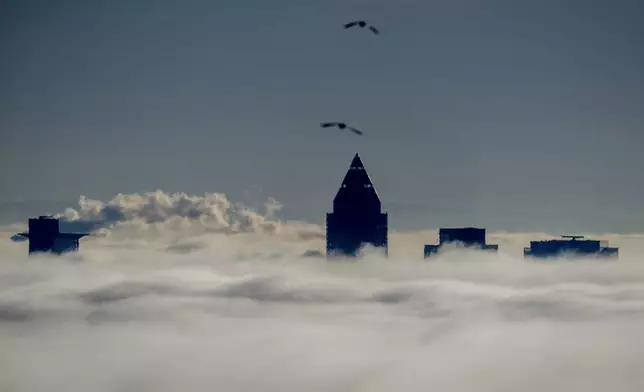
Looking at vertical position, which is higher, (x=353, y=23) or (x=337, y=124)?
(x=353, y=23)
